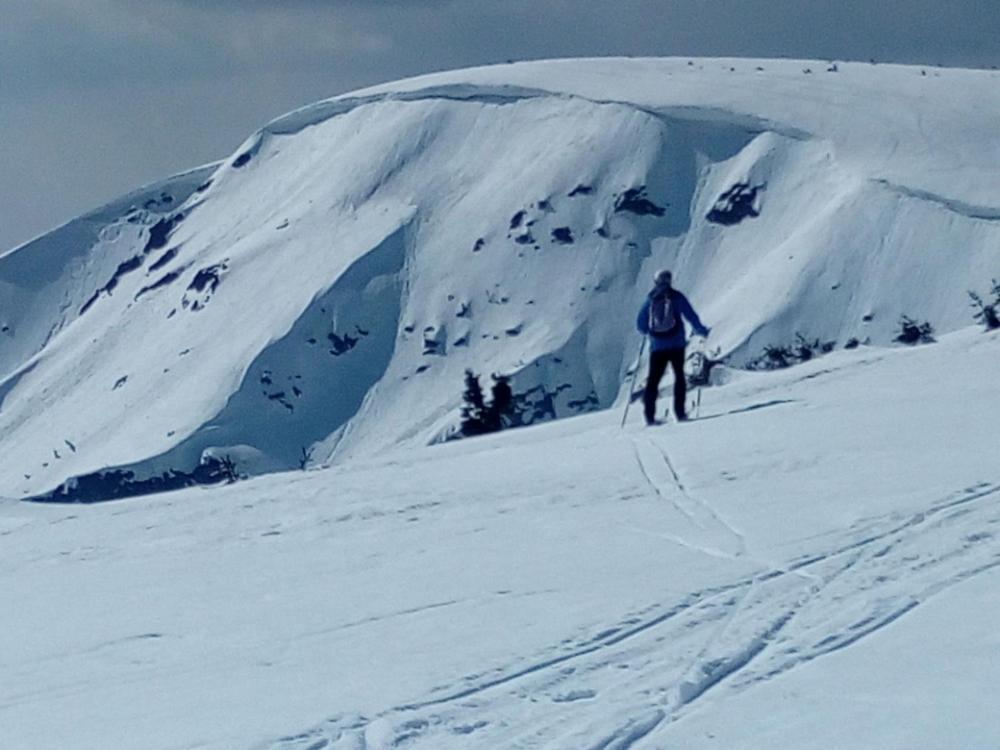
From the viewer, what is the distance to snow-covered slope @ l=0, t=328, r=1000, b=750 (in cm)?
730

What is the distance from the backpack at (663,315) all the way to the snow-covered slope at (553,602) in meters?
1.25

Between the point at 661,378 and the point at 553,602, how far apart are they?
8.16 meters

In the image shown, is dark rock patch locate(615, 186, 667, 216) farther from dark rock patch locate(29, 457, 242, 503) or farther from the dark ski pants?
the dark ski pants

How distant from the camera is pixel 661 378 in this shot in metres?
17.4

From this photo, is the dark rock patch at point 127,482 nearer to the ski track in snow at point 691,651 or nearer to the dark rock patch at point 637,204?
the dark rock patch at point 637,204

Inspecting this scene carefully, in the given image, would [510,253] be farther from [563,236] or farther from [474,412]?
[474,412]

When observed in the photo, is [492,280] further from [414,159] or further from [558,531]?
[558,531]

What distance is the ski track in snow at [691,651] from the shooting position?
23.5ft

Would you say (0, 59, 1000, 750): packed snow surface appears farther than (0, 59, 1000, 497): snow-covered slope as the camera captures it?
No

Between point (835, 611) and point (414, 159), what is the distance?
9702cm

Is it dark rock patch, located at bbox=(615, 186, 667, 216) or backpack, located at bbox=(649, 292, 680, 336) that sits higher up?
dark rock patch, located at bbox=(615, 186, 667, 216)

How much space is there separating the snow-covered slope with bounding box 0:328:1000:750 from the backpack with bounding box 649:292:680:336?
4.12 ft

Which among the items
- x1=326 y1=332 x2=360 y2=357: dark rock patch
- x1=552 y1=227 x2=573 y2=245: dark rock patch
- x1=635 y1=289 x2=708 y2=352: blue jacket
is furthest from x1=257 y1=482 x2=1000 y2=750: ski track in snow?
x1=552 y1=227 x2=573 y2=245: dark rock patch

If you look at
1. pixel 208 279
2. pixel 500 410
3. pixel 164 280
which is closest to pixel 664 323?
pixel 500 410
